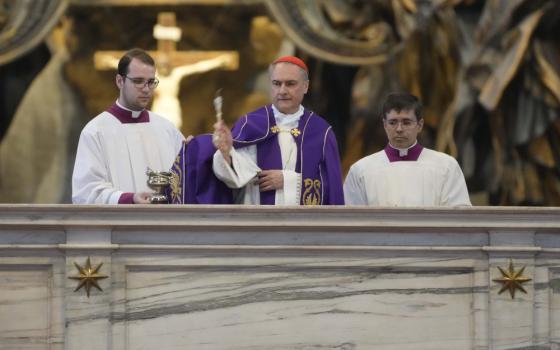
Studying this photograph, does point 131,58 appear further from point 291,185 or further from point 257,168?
point 291,185

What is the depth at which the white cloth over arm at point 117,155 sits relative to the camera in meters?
8.66

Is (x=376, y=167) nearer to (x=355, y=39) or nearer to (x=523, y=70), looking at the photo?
(x=523, y=70)

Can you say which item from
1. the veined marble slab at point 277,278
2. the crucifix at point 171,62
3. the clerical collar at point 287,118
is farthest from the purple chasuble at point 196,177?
the crucifix at point 171,62

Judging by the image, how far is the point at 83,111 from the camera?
1739 cm

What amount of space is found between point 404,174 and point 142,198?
4.70ft

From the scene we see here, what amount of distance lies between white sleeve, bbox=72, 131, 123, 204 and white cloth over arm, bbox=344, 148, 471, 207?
4.00 feet

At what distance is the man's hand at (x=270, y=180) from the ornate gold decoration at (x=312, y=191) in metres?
0.16

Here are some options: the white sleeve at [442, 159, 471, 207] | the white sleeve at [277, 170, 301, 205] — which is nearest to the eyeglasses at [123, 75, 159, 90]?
the white sleeve at [277, 170, 301, 205]

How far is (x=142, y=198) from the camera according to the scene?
27.1 feet

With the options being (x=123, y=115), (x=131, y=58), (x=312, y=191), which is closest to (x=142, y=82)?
(x=131, y=58)

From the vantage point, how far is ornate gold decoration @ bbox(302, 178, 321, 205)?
880 centimetres

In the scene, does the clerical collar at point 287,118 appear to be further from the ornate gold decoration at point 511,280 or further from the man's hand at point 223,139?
the ornate gold decoration at point 511,280

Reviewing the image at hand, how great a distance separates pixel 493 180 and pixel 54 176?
4530 mm

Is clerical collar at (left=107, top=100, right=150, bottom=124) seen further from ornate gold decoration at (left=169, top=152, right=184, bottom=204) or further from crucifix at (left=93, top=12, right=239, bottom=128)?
crucifix at (left=93, top=12, right=239, bottom=128)
